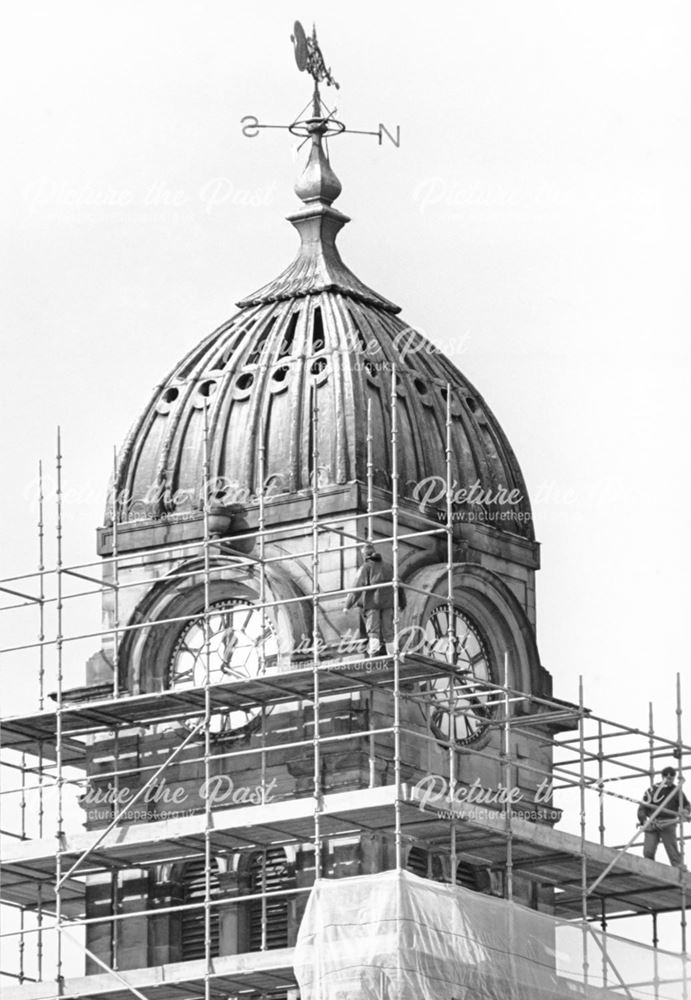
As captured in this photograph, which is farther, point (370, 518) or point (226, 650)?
point (226, 650)

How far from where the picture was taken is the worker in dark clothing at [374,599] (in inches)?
3280

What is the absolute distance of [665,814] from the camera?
281ft

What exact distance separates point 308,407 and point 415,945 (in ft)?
39.8

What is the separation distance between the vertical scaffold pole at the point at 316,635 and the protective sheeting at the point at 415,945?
3.65 ft

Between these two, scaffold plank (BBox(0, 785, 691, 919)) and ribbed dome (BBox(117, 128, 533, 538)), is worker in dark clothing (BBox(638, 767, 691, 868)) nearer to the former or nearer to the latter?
scaffold plank (BBox(0, 785, 691, 919))

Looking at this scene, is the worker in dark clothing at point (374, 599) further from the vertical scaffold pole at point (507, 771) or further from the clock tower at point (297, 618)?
the vertical scaffold pole at point (507, 771)

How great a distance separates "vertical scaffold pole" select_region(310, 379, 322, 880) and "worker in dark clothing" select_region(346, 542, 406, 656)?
782 millimetres

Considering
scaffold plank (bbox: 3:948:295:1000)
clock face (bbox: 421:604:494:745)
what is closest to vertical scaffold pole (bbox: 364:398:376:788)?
clock face (bbox: 421:604:494:745)

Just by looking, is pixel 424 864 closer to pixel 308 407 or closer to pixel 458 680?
pixel 458 680

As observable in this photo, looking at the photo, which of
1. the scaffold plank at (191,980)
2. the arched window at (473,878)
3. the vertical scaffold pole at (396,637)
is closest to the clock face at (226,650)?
the vertical scaffold pole at (396,637)

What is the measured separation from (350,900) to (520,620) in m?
9.27

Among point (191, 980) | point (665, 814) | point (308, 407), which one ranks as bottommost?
point (191, 980)

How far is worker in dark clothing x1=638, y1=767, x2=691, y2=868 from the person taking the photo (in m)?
85.1

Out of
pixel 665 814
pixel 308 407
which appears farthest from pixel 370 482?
pixel 665 814
